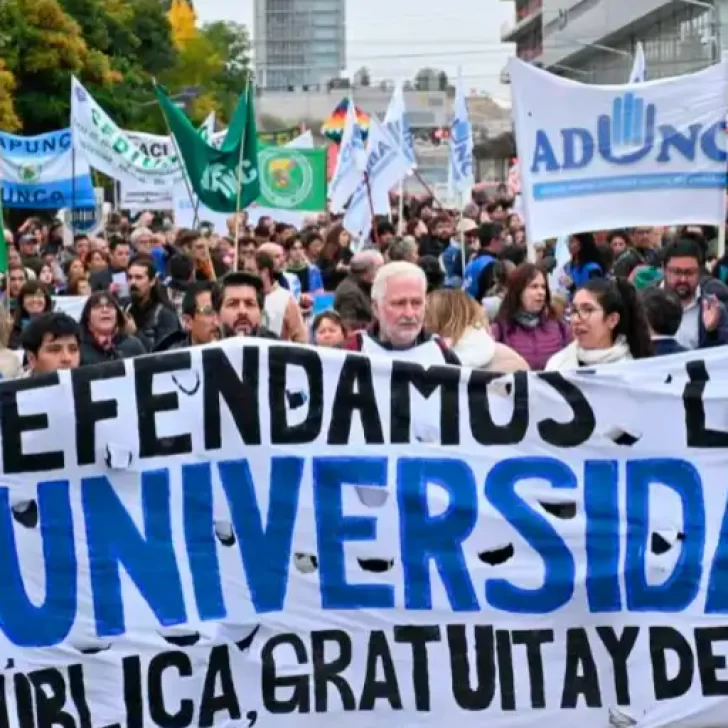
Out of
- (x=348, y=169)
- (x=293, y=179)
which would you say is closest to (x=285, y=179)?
(x=293, y=179)

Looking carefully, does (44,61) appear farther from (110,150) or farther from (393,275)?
(393,275)

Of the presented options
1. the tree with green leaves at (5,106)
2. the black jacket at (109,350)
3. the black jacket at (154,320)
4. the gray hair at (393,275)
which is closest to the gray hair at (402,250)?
the black jacket at (154,320)

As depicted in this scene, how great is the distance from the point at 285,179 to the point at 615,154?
1151 centimetres

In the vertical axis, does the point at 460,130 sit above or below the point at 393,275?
above

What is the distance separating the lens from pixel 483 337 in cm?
758

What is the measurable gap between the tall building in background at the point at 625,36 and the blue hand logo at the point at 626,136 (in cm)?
4415

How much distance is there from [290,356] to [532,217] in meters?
3.57

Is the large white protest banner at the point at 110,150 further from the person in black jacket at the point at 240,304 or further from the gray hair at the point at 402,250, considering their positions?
the person in black jacket at the point at 240,304

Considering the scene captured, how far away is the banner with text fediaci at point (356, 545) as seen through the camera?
564cm

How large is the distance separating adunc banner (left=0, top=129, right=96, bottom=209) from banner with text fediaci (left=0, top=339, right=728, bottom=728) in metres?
14.2

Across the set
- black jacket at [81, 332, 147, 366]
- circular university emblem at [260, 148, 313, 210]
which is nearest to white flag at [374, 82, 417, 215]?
circular university emblem at [260, 148, 313, 210]

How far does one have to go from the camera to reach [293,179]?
811 inches

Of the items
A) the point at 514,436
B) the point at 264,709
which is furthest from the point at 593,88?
the point at 264,709

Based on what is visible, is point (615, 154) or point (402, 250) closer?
point (615, 154)
